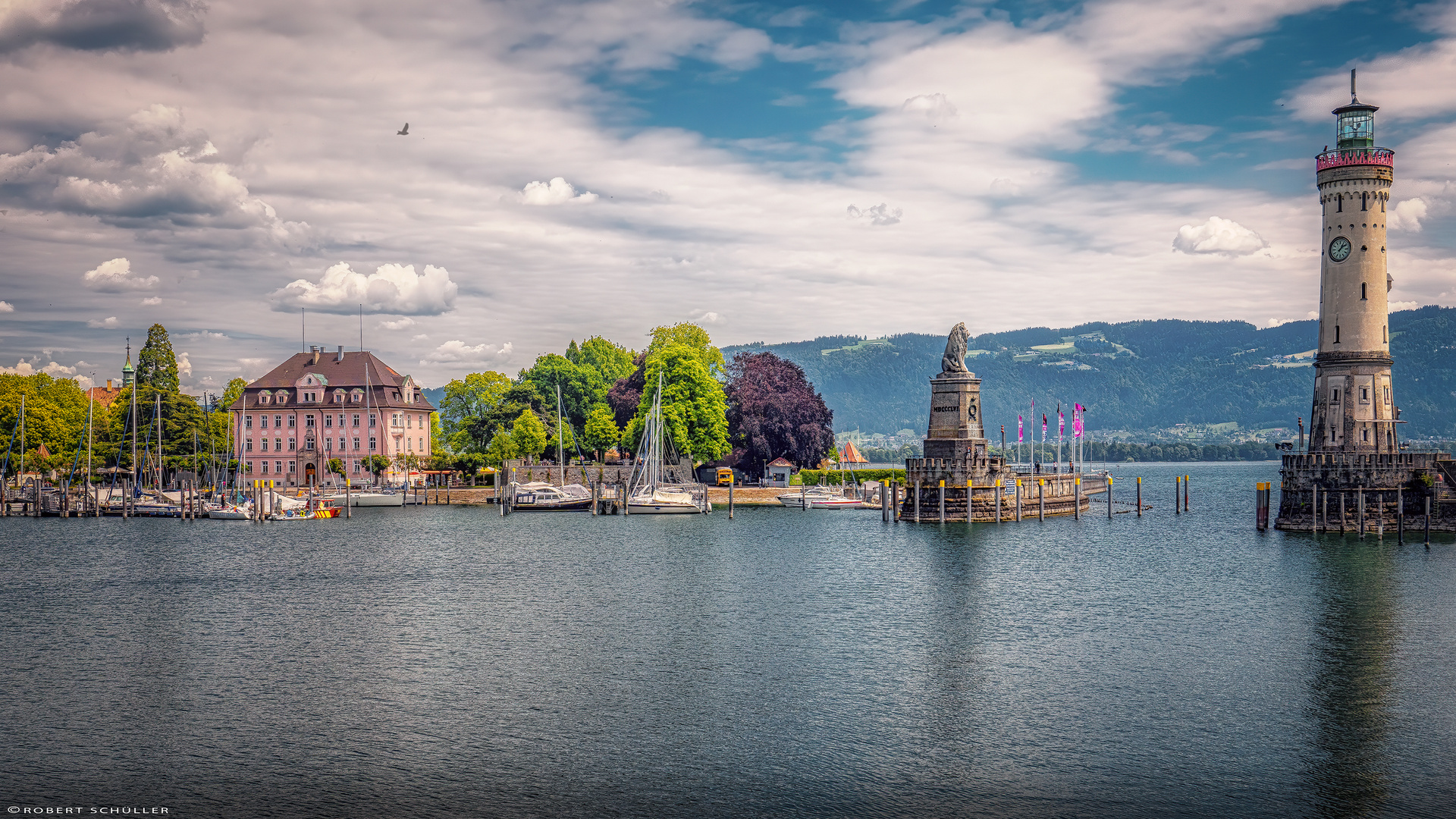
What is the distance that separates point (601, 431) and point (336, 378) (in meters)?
38.1

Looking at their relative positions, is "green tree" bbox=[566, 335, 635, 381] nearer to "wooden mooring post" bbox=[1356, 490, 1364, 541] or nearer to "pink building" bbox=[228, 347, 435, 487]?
"pink building" bbox=[228, 347, 435, 487]

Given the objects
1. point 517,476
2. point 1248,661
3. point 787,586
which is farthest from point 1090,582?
point 517,476

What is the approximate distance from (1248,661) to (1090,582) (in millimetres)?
18531

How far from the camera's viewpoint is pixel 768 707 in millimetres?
30344

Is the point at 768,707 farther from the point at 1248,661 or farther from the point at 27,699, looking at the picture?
the point at 27,699

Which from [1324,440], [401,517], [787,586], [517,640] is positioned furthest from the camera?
[401,517]

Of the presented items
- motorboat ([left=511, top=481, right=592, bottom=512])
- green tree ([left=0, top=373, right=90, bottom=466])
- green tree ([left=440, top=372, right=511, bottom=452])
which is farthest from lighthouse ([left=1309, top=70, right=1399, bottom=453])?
green tree ([left=0, top=373, right=90, bottom=466])

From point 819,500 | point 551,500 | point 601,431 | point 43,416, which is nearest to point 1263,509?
point 819,500

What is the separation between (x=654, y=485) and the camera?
9688cm

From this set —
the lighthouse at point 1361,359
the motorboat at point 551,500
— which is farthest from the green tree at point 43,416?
the lighthouse at point 1361,359

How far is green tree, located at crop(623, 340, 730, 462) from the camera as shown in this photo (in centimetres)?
10606

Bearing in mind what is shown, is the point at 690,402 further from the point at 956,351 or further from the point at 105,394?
the point at 105,394

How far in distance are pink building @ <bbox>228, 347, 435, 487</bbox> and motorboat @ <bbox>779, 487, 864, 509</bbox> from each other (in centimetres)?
5165

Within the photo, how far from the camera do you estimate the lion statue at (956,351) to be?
84.7 metres
